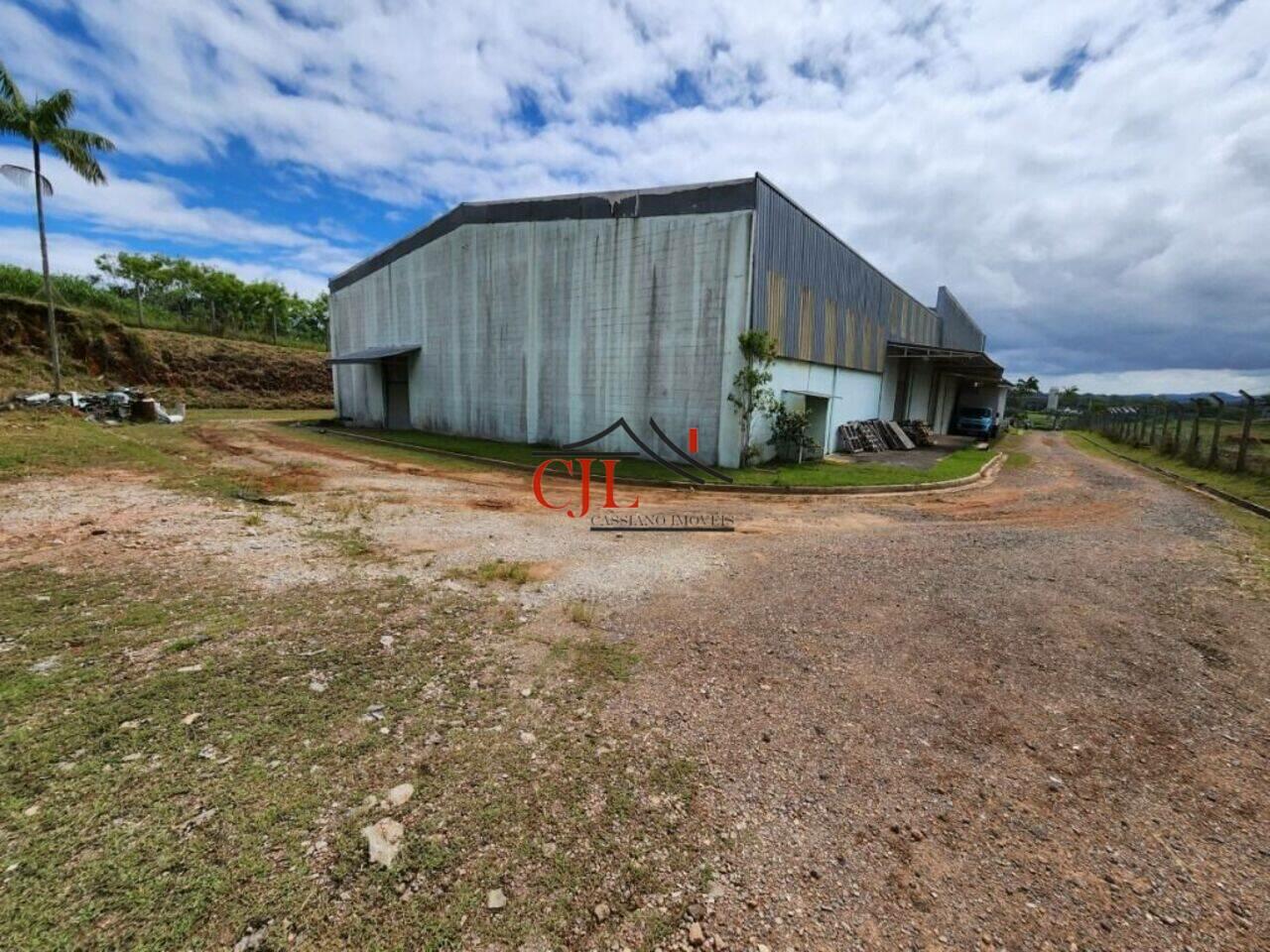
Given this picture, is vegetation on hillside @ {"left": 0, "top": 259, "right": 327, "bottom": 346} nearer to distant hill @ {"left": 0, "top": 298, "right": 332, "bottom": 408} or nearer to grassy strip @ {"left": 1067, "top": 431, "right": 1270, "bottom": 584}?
distant hill @ {"left": 0, "top": 298, "right": 332, "bottom": 408}

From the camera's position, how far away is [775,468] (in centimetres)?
1401

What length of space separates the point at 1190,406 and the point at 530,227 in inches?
860

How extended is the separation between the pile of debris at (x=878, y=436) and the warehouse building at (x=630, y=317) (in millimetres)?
581

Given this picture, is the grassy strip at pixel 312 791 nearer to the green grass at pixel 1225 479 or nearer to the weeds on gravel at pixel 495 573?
the weeds on gravel at pixel 495 573

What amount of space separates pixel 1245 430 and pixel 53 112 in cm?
3941

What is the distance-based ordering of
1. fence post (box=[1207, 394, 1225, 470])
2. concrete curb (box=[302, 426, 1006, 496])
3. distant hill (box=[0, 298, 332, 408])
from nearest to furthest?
concrete curb (box=[302, 426, 1006, 496]), fence post (box=[1207, 394, 1225, 470]), distant hill (box=[0, 298, 332, 408])

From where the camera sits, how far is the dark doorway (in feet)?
76.4

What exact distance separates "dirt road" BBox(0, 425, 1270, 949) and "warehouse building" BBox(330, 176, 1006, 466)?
7.52 meters

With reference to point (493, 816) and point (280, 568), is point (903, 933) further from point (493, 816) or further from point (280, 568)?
point (280, 568)

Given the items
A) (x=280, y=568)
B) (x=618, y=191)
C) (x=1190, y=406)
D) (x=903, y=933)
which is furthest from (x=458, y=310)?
→ (x=1190, y=406)

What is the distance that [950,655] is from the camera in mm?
4031

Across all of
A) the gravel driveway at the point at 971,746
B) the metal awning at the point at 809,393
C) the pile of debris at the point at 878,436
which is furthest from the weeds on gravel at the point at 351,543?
the pile of debris at the point at 878,436

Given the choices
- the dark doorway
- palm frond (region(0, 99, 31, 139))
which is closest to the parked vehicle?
the dark doorway
